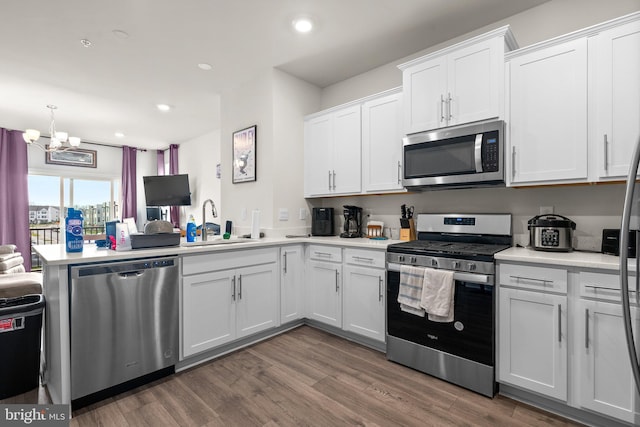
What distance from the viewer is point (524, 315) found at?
1898 millimetres

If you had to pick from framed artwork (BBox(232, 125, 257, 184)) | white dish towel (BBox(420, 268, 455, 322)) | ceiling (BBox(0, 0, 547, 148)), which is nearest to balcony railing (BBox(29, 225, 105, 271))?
ceiling (BBox(0, 0, 547, 148))

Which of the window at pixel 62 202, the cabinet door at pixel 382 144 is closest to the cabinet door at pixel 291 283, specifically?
the cabinet door at pixel 382 144

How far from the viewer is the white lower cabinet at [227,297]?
236cm

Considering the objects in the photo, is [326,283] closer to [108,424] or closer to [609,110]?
[108,424]

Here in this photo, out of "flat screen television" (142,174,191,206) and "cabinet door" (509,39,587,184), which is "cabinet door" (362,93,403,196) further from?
"flat screen television" (142,174,191,206)

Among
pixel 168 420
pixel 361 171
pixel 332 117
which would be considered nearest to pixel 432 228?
pixel 361 171

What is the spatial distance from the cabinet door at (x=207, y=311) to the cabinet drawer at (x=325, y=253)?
2.87ft

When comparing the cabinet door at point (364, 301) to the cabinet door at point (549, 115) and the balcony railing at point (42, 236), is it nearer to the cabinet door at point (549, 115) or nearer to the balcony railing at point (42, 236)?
the cabinet door at point (549, 115)

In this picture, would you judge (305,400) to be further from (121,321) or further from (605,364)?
(605,364)

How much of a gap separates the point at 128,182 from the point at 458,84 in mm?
7706

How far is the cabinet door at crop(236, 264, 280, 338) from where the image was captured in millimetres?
2680

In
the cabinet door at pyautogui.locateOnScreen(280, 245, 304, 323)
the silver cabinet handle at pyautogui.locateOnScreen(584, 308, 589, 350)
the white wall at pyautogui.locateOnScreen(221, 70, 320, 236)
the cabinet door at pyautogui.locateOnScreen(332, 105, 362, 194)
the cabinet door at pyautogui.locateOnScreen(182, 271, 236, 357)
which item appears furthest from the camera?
the white wall at pyautogui.locateOnScreen(221, 70, 320, 236)

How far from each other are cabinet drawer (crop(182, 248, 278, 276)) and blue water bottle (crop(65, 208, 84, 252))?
0.65m

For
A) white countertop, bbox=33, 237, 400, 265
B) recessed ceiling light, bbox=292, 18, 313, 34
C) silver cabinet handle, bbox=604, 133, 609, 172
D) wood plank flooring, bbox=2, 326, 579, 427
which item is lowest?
wood plank flooring, bbox=2, 326, 579, 427
